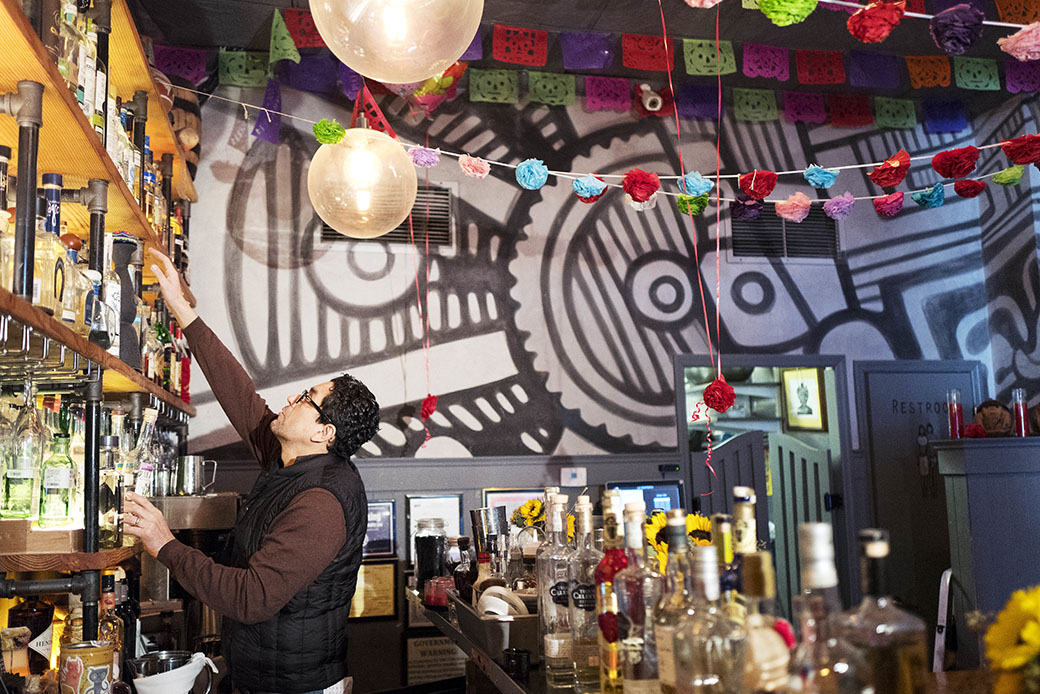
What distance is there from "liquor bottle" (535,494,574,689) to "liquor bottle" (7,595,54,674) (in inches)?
49.5

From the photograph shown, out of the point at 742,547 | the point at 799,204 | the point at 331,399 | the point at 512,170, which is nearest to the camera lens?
the point at 742,547

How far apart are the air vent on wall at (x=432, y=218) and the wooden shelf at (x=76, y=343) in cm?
320

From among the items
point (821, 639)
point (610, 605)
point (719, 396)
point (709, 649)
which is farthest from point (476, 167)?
point (821, 639)

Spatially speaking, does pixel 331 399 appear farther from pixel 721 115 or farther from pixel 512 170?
pixel 721 115

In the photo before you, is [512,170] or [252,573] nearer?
[252,573]

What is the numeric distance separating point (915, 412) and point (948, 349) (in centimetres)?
58

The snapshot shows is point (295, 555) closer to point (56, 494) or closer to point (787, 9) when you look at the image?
point (56, 494)

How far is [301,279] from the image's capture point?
5730 millimetres

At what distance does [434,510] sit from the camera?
5.74m

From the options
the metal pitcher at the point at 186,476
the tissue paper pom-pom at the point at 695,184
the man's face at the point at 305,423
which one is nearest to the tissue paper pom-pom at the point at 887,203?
the tissue paper pom-pom at the point at 695,184

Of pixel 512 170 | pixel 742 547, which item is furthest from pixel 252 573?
pixel 512 170

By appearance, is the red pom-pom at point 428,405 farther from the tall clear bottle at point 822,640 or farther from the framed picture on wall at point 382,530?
the tall clear bottle at point 822,640

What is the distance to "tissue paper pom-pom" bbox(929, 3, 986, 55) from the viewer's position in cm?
299

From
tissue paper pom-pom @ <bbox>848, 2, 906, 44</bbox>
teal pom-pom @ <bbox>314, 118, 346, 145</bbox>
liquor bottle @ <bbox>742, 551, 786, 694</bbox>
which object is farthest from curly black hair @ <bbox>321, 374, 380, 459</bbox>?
tissue paper pom-pom @ <bbox>848, 2, 906, 44</bbox>
